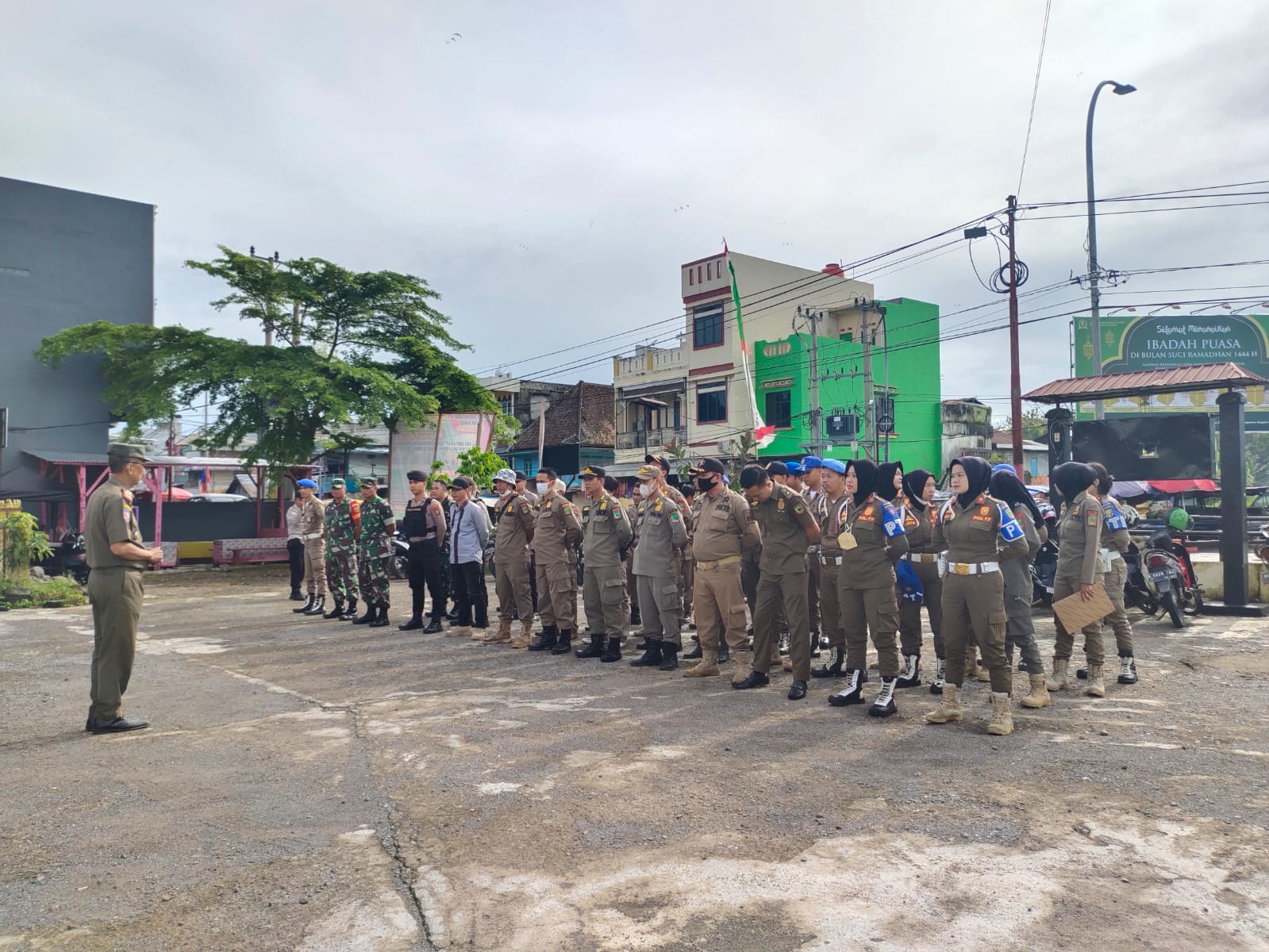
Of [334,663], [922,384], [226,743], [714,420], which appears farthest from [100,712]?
[922,384]

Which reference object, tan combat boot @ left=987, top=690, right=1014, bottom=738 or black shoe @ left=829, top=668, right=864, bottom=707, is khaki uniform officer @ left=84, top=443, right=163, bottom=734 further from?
tan combat boot @ left=987, top=690, right=1014, bottom=738

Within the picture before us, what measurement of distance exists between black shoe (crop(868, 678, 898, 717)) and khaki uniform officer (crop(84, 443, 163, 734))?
5.02 m

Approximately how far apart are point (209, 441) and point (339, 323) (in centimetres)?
450

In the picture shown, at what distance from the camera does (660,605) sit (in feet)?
26.2

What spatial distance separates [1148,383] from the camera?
10.6 m

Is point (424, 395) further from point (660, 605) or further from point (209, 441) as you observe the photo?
point (660, 605)

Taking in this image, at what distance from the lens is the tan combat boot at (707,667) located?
750 centimetres

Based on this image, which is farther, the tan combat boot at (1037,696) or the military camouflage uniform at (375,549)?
the military camouflage uniform at (375,549)

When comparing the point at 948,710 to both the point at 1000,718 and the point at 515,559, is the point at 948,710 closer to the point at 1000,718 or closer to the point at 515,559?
the point at 1000,718

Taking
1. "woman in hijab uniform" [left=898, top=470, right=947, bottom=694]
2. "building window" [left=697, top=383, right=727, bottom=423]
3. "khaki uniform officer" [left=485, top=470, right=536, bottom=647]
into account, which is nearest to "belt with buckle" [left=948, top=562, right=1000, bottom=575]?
"woman in hijab uniform" [left=898, top=470, right=947, bottom=694]

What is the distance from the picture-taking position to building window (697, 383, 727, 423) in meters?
32.8

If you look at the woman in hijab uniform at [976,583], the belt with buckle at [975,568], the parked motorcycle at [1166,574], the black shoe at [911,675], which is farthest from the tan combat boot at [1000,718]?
the parked motorcycle at [1166,574]

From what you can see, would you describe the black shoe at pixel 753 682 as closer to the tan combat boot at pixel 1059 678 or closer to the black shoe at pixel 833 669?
the black shoe at pixel 833 669

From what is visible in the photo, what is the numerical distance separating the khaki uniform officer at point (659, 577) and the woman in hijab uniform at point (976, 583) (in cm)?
269
